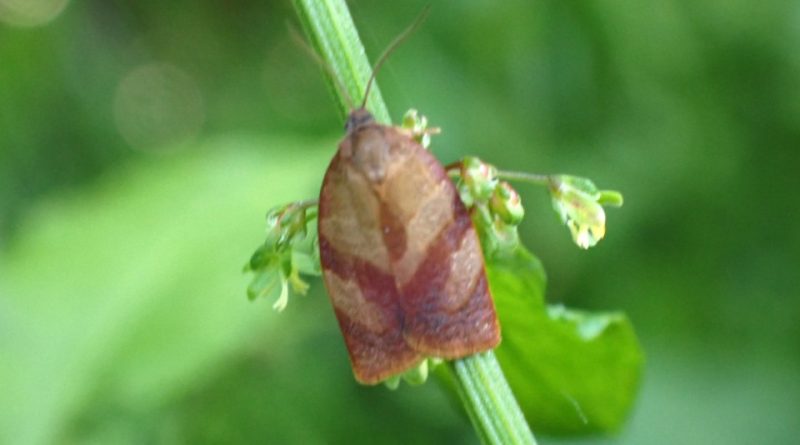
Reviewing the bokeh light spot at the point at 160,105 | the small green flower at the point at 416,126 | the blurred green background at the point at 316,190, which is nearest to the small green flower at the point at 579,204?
the small green flower at the point at 416,126

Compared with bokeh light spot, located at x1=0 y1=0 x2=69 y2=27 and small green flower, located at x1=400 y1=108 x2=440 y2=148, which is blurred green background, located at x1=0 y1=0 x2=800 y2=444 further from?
small green flower, located at x1=400 y1=108 x2=440 y2=148

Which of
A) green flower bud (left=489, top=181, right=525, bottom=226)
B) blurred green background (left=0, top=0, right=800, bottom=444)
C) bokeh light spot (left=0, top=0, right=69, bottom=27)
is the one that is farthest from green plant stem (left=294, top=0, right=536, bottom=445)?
bokeh light spot (left=0, top=0, right=69, bottom=27)

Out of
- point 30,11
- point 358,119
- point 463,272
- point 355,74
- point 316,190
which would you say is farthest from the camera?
point 30,11

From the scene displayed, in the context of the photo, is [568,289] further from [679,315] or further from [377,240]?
[377,240]

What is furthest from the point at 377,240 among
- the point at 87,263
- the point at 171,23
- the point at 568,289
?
the point at 171,23

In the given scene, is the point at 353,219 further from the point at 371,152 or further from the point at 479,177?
the point at 479,177

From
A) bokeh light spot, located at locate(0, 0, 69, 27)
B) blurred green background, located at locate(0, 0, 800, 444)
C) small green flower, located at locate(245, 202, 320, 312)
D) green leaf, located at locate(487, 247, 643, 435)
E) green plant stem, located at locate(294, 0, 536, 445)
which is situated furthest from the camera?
bokeh light spot, located at locate(0, 0, 69, 27)

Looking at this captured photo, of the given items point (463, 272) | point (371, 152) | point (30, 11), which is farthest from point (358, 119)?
point (30, 11)
